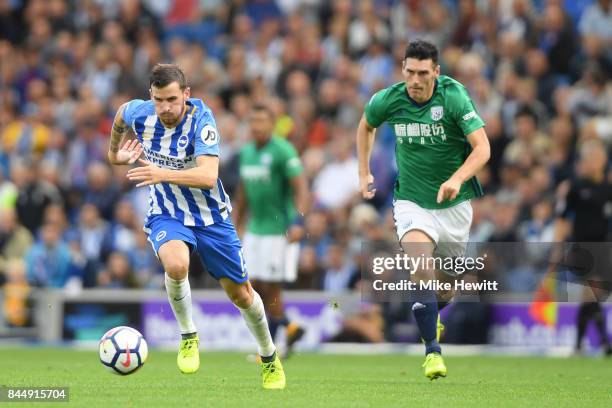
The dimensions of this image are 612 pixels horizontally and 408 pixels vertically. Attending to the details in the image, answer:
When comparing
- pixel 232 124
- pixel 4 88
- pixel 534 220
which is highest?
pixel 4 88

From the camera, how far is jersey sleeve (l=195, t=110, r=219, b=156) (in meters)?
9.22

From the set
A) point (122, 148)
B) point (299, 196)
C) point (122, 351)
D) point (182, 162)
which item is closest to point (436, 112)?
point (182, 162)

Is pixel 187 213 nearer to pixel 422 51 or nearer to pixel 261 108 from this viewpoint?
pixel 422 51

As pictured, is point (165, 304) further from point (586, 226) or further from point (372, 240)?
point (586, 226)

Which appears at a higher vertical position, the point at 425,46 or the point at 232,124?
the point at 232,124

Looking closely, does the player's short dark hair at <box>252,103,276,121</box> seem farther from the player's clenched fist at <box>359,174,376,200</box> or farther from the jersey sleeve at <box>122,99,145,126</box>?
the jersey sleeve at <box>122,99,145,126</box>

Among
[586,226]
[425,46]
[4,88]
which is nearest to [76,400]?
[425,46]

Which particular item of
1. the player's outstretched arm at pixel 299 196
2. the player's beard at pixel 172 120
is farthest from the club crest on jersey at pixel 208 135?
the player's outstretched arm at pixel 299 196

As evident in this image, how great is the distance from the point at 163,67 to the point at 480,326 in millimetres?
7693

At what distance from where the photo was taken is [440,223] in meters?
10.6

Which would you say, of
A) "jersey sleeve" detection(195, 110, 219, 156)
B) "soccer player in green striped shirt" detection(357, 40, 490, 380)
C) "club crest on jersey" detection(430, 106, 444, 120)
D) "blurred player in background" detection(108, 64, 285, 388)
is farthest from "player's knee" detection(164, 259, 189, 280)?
"club crest on jersey" detection(430, 106, 444, 120)

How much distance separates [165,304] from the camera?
16906mm

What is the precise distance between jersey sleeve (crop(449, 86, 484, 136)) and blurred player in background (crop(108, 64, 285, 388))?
2.10 meters

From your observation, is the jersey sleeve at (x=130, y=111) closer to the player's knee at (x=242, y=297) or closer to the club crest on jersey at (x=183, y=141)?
the club crest on jersey at (x=183, y=141)
